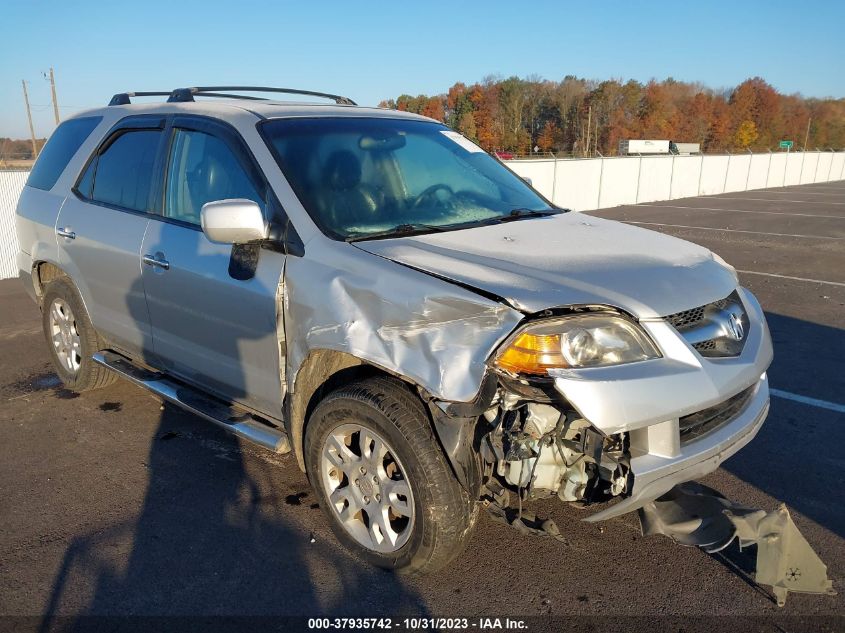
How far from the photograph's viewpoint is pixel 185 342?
12.3ft

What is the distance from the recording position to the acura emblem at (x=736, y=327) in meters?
2.83

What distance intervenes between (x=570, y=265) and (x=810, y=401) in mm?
3070

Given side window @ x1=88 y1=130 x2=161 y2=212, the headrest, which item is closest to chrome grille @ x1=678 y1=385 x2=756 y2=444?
the headrest

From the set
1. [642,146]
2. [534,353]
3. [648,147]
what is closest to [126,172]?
[534,353]

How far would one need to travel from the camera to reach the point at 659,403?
2.40m

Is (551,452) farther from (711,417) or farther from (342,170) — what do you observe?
(342,170)

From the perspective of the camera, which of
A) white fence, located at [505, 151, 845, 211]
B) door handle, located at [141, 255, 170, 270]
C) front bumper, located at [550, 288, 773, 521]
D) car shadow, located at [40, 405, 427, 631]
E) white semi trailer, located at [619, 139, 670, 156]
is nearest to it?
front bumper, located at [550, 288, 773, 521]

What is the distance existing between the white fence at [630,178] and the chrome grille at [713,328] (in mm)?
9197

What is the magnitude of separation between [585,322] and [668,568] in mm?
1292

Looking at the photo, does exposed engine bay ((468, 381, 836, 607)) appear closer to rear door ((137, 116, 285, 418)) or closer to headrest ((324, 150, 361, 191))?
rear door ((137, 116, 285, 418))

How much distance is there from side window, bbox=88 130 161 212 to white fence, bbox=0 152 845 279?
6.35 m

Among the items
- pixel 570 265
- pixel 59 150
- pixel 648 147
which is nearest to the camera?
pixel 570 265

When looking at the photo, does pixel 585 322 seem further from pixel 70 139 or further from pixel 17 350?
pixel 17 350

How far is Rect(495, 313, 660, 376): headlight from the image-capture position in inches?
Result: 95.3
